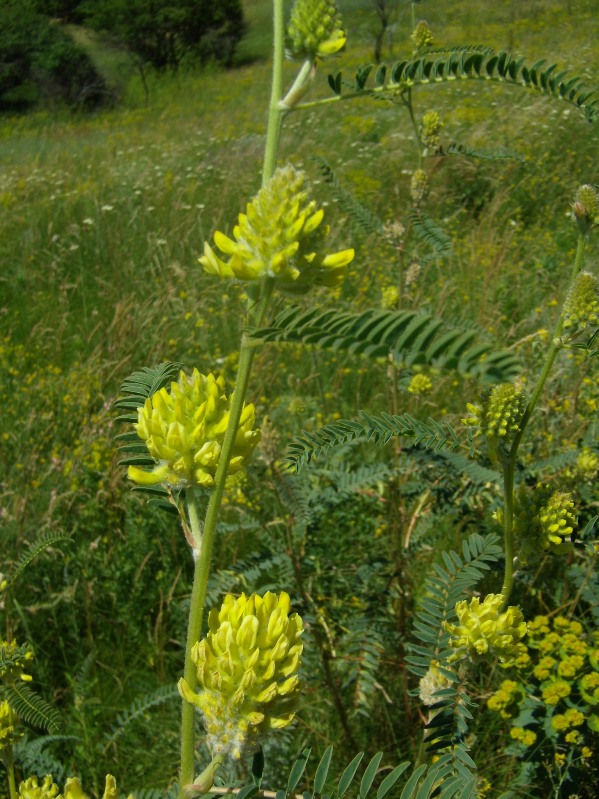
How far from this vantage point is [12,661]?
0.93 meters

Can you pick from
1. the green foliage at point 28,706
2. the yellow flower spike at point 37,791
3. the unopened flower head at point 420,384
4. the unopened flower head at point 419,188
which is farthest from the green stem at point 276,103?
the unopened flower head at point 420,384

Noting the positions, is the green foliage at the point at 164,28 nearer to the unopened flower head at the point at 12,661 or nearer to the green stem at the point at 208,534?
the unopened flower head at the point at 12,661

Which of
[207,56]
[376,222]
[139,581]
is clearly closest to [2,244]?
[139,581]

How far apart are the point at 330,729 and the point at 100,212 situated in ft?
12.2

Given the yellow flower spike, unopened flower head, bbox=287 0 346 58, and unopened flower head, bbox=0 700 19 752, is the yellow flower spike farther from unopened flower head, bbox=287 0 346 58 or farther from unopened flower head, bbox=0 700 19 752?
unopened flower head, bbox=287 0 346 58

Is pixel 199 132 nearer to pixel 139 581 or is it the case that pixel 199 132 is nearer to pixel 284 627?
pixel 139 581

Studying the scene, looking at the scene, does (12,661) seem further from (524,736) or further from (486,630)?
(524,736)

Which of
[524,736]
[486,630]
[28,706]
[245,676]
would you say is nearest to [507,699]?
[524,736]

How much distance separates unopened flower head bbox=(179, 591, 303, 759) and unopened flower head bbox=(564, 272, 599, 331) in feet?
1.76

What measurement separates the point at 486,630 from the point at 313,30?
66 cm

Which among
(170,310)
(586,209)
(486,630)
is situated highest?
(586,209)

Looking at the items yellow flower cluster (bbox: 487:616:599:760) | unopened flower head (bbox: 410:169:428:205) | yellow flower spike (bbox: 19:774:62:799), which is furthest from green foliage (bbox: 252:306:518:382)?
unopened flower head (bbox: 410:169:428:205)

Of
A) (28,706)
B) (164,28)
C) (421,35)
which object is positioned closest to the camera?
(28,706)

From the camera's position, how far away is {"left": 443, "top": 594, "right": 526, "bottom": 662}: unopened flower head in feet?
2.69
